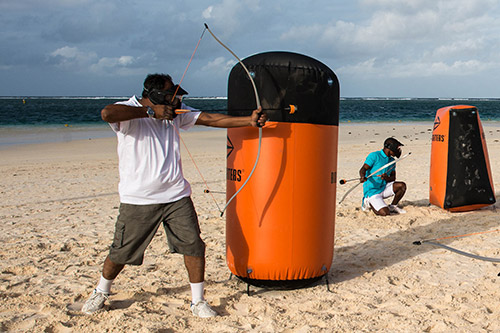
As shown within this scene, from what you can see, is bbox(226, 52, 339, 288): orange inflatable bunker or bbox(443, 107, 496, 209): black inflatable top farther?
bbox(443, 107, 496, 209): black inflatable top

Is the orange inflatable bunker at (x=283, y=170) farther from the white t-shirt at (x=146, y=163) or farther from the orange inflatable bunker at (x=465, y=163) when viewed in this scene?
the orange inflatable bunker at (x=465, y=163)

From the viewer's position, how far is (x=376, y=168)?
6879 mm

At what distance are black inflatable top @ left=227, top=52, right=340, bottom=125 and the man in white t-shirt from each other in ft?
0.79

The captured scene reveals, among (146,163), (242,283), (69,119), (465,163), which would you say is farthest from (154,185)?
(69,119)

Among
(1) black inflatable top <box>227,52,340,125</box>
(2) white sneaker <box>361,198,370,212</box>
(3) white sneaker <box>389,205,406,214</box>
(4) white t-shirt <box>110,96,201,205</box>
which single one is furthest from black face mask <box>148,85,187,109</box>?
(3) white sneaker <box>389,205,406,214</box>

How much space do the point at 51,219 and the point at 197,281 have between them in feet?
12.1

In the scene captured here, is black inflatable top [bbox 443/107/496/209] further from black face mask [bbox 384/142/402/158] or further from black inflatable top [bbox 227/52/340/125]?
black inflatable top [bbox 227/52/340/125]

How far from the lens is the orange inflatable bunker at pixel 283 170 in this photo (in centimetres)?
372

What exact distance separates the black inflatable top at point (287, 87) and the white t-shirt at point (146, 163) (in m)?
0.75

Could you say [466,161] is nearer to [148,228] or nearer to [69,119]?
[148,228]

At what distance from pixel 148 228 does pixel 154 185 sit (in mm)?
333

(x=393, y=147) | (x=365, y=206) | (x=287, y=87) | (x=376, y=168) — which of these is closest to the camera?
(x=287, y=87)

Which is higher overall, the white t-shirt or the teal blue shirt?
the white t-shirt

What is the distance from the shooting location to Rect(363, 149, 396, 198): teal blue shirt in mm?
6863
